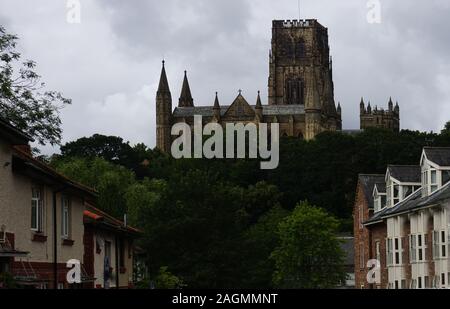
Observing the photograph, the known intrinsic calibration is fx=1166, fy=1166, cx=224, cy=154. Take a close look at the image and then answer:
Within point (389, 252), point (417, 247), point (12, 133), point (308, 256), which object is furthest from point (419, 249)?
point (308, 256)

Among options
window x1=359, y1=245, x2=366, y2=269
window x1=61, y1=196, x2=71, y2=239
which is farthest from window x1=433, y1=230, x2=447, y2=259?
window x1=61, y1=196, x2=71, y2=239

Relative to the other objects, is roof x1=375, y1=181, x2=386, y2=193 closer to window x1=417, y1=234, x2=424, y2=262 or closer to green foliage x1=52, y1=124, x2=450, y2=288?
window x1=417, y1=234, x2=424, y2=262

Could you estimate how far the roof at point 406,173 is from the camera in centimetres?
5531

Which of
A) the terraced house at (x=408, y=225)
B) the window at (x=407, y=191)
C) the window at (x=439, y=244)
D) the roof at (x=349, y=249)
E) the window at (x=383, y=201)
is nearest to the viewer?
the window at (x=439, y=244)

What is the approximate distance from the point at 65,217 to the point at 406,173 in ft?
89.5

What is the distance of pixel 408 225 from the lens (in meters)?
51.1

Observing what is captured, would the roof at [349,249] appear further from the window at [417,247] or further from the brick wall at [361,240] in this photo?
the window at [417,247]

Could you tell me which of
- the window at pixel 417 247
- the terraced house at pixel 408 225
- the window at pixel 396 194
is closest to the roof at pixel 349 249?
the terraced house at pixel 408 225

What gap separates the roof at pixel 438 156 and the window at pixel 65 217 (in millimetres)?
21231

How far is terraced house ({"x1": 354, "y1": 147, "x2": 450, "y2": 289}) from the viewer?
152ft

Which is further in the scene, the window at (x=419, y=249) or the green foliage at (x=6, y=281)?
the window at (x=419, y=249)

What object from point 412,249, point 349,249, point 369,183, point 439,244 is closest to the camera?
point 439,244

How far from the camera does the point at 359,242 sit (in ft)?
210

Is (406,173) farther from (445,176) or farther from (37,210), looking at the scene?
(37,210)
